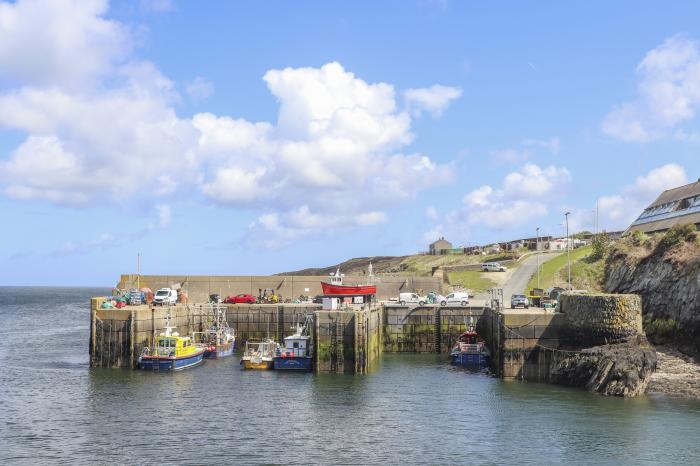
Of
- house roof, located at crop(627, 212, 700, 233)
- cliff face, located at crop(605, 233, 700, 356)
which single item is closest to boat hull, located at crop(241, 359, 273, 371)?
cliff face, located at crop(605, 233, 700, 356)

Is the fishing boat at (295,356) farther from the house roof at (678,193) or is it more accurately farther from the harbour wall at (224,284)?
the house roof at (678,193)

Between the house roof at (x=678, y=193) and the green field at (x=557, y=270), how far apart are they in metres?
17.4

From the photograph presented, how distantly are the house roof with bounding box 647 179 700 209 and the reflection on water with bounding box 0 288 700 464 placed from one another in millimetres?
44707

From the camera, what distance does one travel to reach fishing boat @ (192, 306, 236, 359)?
76.2m

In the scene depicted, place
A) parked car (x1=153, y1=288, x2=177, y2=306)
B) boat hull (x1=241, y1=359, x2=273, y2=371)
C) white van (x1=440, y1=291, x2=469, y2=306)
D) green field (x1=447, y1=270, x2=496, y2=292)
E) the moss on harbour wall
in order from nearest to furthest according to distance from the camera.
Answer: the moss on harbour wall, boat hull (x1=241, y1=359, x2=273, y2=371), parked car (x1=153, y1=288, x2=177, y2=306), white van (x1=440, y1=291, x2=469, y2=306), green field (x1=447, y1=270, x2=496, y2=292)

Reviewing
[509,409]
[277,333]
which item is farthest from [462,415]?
[277,333]

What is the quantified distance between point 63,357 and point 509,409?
51382mm

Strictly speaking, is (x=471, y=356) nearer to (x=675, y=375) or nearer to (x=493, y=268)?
(x=675, y=375)

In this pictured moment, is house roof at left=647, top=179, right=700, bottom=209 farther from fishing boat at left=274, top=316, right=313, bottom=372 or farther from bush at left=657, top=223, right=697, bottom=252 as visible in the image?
fishing boat at left=274, top=316, right=313, bottom=372

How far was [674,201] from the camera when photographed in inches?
3637

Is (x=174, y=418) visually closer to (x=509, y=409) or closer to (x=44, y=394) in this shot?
(x=44, y=394)

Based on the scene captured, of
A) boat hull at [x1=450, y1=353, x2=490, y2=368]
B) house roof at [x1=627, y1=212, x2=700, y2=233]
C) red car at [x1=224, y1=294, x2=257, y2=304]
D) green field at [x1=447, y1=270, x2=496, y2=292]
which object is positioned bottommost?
boat hull at [x1=450, y1=353, x2=490, y2=368]

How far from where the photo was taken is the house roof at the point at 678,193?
89.4 meters

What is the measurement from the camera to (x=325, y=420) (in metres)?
46.9
